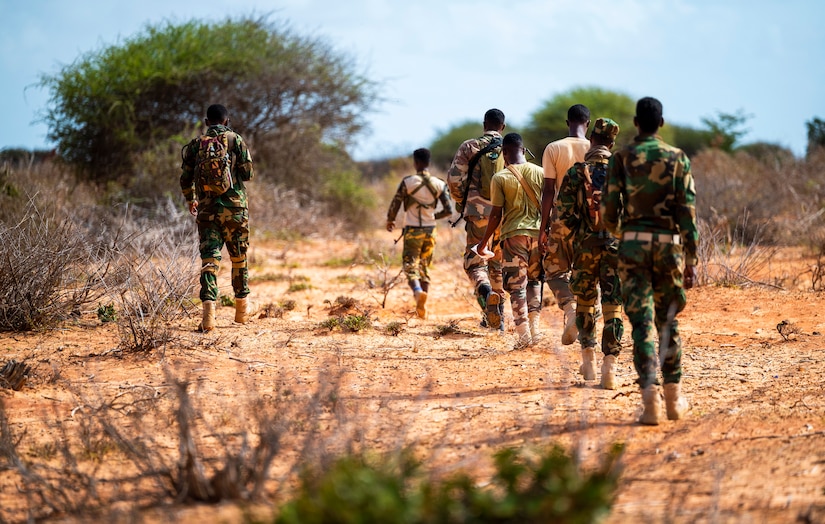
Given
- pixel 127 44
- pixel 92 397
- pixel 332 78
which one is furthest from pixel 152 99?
pixel 92 397

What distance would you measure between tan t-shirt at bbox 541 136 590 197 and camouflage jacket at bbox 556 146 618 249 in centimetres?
30

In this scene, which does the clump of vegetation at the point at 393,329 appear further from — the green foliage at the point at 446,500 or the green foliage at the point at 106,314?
the green foliage at the point at 446,500

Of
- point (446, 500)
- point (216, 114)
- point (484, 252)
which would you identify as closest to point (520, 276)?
point (484, 252)

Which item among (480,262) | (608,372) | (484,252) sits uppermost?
(484,252)

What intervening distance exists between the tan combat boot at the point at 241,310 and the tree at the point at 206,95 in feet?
29.8

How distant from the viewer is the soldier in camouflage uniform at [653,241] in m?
4.52

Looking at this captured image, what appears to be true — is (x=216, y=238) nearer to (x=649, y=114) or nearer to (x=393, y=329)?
(x=393, y=329)

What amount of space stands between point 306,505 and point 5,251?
5091 mm

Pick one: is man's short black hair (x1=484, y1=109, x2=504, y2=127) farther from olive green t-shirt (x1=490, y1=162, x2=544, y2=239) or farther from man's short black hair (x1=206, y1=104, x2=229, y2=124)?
man's short black hair (x1=206, y1=104, x2=229, y2=124)

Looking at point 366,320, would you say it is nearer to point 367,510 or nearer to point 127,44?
point 367,510

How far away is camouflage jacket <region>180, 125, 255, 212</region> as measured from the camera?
7203 mm

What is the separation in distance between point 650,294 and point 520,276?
2.12 m

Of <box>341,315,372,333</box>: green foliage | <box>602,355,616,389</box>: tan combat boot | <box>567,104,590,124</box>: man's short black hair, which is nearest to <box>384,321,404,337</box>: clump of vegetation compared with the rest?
<box>341,315,372,333</box>: green foliage

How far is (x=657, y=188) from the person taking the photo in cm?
452
